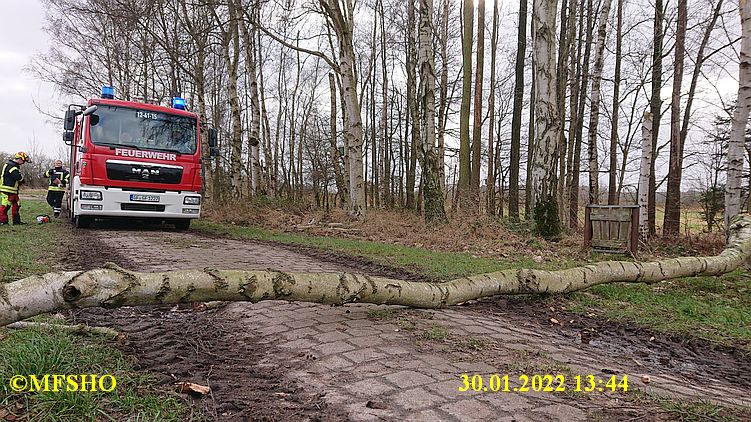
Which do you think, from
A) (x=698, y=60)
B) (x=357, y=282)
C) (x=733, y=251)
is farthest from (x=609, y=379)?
(x=698, y=60)

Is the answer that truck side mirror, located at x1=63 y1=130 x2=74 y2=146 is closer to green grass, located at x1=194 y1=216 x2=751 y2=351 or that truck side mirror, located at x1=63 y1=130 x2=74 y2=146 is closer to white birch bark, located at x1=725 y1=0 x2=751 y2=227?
green grass, located at x1=194 y1=216 x2=751 y2=351

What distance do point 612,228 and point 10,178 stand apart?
14.0 metres

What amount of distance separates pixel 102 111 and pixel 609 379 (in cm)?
1129

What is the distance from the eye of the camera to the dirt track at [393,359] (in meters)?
2.44

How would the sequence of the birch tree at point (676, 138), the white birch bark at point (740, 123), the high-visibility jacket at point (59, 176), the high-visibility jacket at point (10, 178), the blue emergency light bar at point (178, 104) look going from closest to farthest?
the white birch bark at point (740, 123)
the high-visibility jacket at point (10, 178)
the blue emergency light bar at point (178, 104)
the birch tree at point (676, 138)
the high-visibility jacket at point (59, 176)

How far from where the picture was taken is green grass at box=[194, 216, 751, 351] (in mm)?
4465

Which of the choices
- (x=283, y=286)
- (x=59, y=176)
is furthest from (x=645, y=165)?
(x=59, y=176)

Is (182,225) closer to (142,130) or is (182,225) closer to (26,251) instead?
(142,130)

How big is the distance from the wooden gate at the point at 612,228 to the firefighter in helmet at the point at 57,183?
1518 cm

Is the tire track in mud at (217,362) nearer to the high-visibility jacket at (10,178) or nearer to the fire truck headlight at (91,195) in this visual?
the fire truck headlight at (91,195)

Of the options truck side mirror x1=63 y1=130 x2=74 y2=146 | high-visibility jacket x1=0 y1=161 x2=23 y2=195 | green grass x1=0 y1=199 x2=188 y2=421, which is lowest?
green grass x1=0 y1=199 x2=188 y2=421

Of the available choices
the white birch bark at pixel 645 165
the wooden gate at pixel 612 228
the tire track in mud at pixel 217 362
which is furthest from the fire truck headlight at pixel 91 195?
the white birch bark at pixel 645 165

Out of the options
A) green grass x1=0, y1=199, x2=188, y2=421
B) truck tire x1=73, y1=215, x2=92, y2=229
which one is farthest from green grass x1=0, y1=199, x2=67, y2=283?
green grass x1=0, y1=199, x2=188, y2=421

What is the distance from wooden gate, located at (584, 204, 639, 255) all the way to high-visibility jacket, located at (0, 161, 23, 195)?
13.5m
